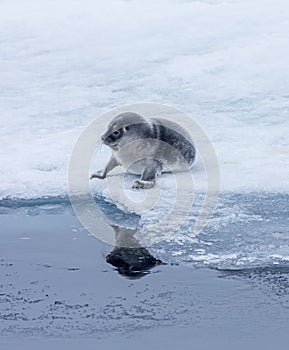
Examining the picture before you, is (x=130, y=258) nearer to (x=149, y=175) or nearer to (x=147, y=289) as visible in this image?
(x=147, y=289)

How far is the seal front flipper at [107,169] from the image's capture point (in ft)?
18.6

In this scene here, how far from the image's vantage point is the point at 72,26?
35.6ft

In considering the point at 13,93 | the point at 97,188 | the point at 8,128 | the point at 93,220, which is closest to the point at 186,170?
the point at 97,188

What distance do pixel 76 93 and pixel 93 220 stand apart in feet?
10.1

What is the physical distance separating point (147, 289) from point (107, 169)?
170 centimetres

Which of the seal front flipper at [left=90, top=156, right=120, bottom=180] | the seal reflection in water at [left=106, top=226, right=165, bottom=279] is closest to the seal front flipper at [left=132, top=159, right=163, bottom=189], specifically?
the seal front flipper at [left=90, top=156, right=120, bottom=180]

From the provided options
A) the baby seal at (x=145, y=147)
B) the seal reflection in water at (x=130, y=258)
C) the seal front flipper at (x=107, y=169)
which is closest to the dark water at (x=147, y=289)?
the seal reflection in water at (x=130, y=258)

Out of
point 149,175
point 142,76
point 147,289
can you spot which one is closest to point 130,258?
point 147,289

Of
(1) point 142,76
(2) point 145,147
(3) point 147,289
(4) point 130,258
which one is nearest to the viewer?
(3) point 147,289

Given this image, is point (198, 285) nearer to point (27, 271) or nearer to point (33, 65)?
point (27, 271)

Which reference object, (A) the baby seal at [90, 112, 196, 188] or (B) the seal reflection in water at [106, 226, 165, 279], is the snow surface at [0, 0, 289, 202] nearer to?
(A) the baby seal at [90, 112, 196, 188]

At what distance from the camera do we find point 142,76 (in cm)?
851

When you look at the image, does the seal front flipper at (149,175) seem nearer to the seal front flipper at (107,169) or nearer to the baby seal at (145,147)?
the baby seal at (145,147)

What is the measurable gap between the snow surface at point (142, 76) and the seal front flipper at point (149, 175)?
0.44 m
